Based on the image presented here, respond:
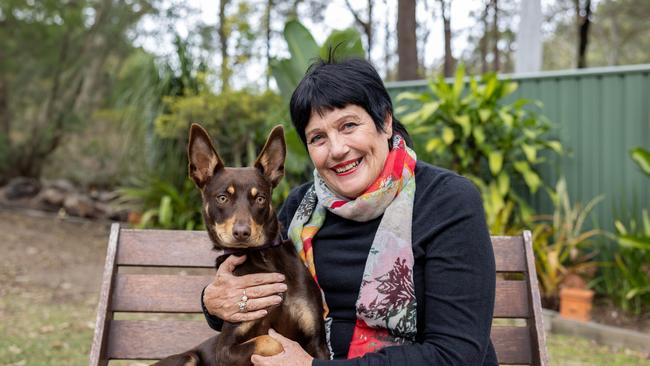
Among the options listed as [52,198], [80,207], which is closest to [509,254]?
[80,207]

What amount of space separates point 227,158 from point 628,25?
32467 millimetres

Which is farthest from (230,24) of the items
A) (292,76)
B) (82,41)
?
(292,76)

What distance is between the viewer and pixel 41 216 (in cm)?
1323

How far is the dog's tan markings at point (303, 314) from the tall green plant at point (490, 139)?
4.61m

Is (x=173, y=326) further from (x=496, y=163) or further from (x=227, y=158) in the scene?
(x=227, y=158)

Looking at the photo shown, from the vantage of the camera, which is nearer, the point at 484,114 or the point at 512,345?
the point at 512,345

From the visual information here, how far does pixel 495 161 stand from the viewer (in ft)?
22.6

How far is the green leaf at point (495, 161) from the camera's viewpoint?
6.84 metres

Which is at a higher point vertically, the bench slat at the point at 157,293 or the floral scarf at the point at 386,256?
the floral scarf at the point at 386,256

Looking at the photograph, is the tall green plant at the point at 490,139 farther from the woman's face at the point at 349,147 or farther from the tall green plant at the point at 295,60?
the woman's face at the point at 349,147

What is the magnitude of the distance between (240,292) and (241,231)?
25cm

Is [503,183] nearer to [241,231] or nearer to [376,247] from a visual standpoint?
[376,247]

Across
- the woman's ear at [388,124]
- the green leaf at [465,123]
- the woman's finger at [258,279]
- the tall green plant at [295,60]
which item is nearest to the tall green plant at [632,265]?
the green leaf at [465,123]

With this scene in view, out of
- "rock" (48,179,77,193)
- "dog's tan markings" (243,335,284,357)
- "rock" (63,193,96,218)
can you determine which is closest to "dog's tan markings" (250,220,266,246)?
"dog's tan markings" (243,335,284,357)
